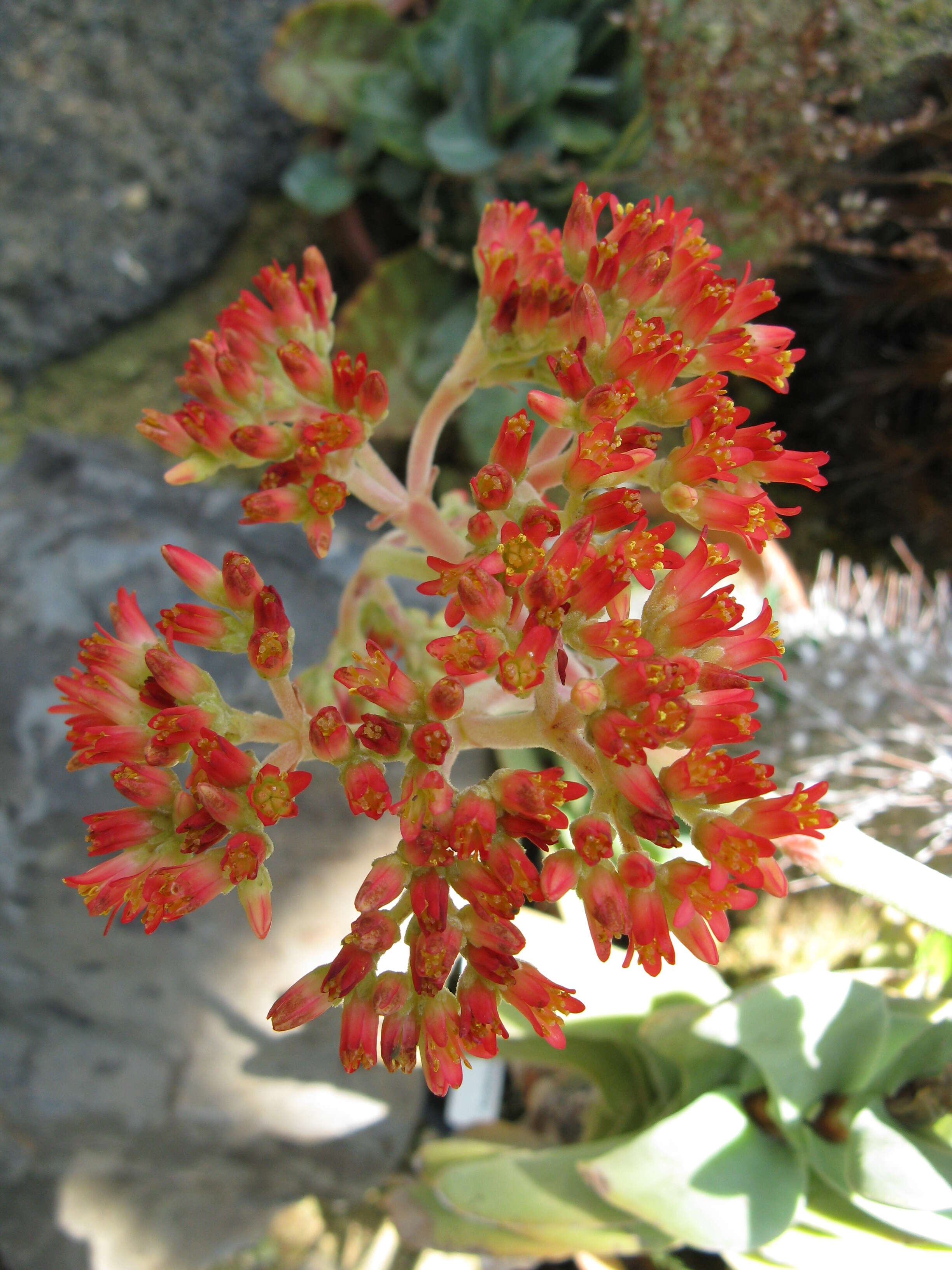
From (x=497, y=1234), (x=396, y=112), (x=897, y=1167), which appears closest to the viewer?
(x=897, y=1167)

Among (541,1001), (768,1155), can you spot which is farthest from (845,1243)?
(541,1001)

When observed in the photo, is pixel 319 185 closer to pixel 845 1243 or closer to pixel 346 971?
pixel 346 971

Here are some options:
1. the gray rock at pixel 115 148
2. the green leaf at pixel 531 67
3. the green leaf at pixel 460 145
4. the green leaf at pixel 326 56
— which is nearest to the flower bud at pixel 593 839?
the green leaf at pixel 460 145

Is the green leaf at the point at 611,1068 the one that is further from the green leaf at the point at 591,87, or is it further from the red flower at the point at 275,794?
the green leaf at the point at 591,87

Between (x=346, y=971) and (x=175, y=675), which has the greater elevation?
(x=175, y=675)

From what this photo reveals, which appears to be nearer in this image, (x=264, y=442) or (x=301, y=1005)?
(x=301, y=1005)

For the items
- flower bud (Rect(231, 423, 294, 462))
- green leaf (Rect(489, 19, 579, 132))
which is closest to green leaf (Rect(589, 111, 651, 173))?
green leaf (Rect(489, 19, 579, 132))

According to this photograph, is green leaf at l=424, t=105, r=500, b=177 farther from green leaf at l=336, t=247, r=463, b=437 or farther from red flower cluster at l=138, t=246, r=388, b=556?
red flower cluster at l=138, t=246, r=388, b=556
